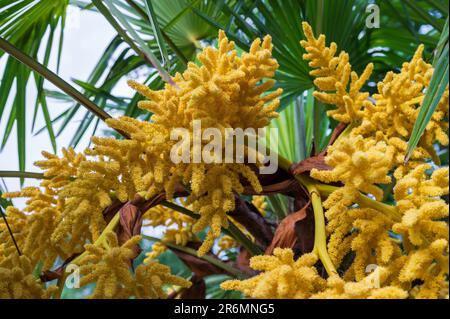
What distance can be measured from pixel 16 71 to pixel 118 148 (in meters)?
0.57

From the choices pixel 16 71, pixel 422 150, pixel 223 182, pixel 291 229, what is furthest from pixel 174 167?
pixel 16 71

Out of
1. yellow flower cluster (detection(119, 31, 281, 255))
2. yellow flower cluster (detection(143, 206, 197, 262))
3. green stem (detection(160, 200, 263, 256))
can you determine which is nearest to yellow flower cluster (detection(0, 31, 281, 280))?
yellow flower cluster (detection(119, 31, 281, 255))

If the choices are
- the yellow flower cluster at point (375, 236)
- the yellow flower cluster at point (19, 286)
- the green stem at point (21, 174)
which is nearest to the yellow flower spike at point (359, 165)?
the yellow flower cluster at point (375, 236)

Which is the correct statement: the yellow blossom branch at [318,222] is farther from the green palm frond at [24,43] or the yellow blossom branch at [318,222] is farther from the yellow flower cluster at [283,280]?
the green palm frond at [24,43]

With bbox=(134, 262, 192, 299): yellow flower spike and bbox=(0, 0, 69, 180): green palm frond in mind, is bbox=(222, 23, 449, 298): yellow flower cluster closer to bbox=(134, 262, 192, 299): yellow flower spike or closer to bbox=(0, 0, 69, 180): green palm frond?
bbox=(134, 262, 192, 299): yellow flower spike

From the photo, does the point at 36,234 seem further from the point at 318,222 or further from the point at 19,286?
the point at 318,222

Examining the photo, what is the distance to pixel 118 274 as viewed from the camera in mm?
638

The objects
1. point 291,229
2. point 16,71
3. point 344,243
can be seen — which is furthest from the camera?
point 16,71

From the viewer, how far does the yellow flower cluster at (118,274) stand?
63 cm
